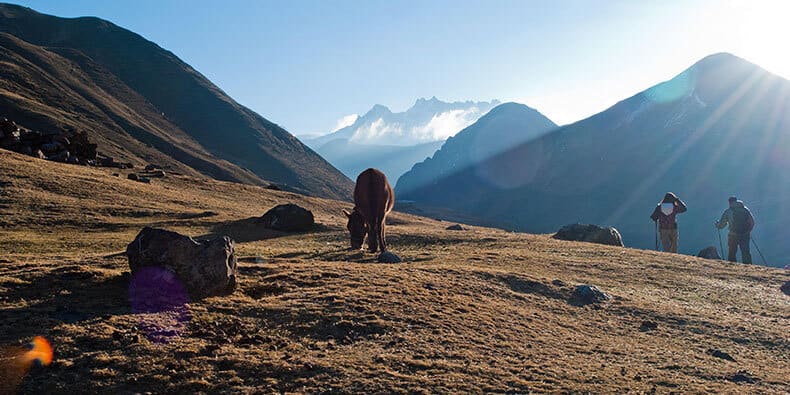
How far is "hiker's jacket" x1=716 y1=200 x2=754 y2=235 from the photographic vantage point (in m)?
23.7

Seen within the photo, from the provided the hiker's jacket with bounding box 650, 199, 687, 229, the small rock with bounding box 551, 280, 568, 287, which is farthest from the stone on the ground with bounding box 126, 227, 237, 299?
the hiker's jacket with bounding box 650, 199, 687, 229

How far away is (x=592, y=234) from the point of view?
3209cm

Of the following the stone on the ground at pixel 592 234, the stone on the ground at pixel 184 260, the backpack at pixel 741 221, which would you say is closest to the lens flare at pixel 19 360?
the stone on the ground at pixel 184 260

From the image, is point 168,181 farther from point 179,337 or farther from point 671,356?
point 671,356

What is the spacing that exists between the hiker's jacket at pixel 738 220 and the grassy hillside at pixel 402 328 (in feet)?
15.5

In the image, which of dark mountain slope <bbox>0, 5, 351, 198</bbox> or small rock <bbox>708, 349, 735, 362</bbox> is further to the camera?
dark mountain slope <bbox>0, 5, 351, 198</bbox>

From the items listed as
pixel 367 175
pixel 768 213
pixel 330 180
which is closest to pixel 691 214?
pixel 768 213

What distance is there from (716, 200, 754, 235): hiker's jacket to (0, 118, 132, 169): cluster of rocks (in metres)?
50.9

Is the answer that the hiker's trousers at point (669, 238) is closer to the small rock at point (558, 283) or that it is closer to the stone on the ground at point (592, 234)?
the stone on the ground at point (592, 234)

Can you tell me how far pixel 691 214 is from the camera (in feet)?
416

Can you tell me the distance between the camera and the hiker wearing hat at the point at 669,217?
26.5 metres

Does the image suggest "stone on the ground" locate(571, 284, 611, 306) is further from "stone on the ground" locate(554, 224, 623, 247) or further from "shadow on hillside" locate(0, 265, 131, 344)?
"stone on the ground" locate(554, 224, 623, 247)

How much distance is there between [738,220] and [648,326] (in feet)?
51.2

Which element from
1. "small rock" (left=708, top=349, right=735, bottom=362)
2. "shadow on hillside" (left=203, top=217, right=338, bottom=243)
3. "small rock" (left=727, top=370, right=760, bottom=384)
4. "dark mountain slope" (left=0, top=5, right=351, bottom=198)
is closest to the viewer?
"small rock" (left=727, top=370, right=760, bottom=384)
